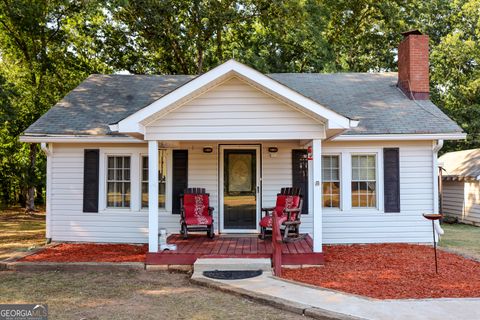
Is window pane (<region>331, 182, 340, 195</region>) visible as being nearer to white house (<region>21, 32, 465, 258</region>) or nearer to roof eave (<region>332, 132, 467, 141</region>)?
white house (<region>21, 32, 465, 258</region>)

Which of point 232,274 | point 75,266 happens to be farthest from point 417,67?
point 75,266

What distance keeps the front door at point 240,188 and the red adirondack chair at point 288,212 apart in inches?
29.7

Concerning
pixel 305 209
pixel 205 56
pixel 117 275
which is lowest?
A: pixel 117 275

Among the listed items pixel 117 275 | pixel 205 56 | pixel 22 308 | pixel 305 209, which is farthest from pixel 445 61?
pixel 22 308

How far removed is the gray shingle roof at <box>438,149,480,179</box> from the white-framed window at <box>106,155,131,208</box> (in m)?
11.3

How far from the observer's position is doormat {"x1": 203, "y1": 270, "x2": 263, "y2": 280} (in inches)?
243

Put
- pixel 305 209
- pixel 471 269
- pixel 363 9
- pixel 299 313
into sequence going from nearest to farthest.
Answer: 1. pixel 299 313
2. pixel 471 269
3. pixel 305 209
4. pixel 363 9

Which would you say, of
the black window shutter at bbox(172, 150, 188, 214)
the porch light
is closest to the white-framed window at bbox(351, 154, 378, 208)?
the porch light

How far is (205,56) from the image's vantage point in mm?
21047

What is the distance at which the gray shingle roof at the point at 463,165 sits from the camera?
568 inches

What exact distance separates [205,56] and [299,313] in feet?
59.0

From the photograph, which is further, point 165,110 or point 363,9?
point 363,9

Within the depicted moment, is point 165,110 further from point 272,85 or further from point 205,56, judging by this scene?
point 205,56

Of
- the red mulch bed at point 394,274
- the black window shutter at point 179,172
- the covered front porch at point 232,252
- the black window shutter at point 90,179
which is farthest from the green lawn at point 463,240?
the black window shutter at point 90,179
